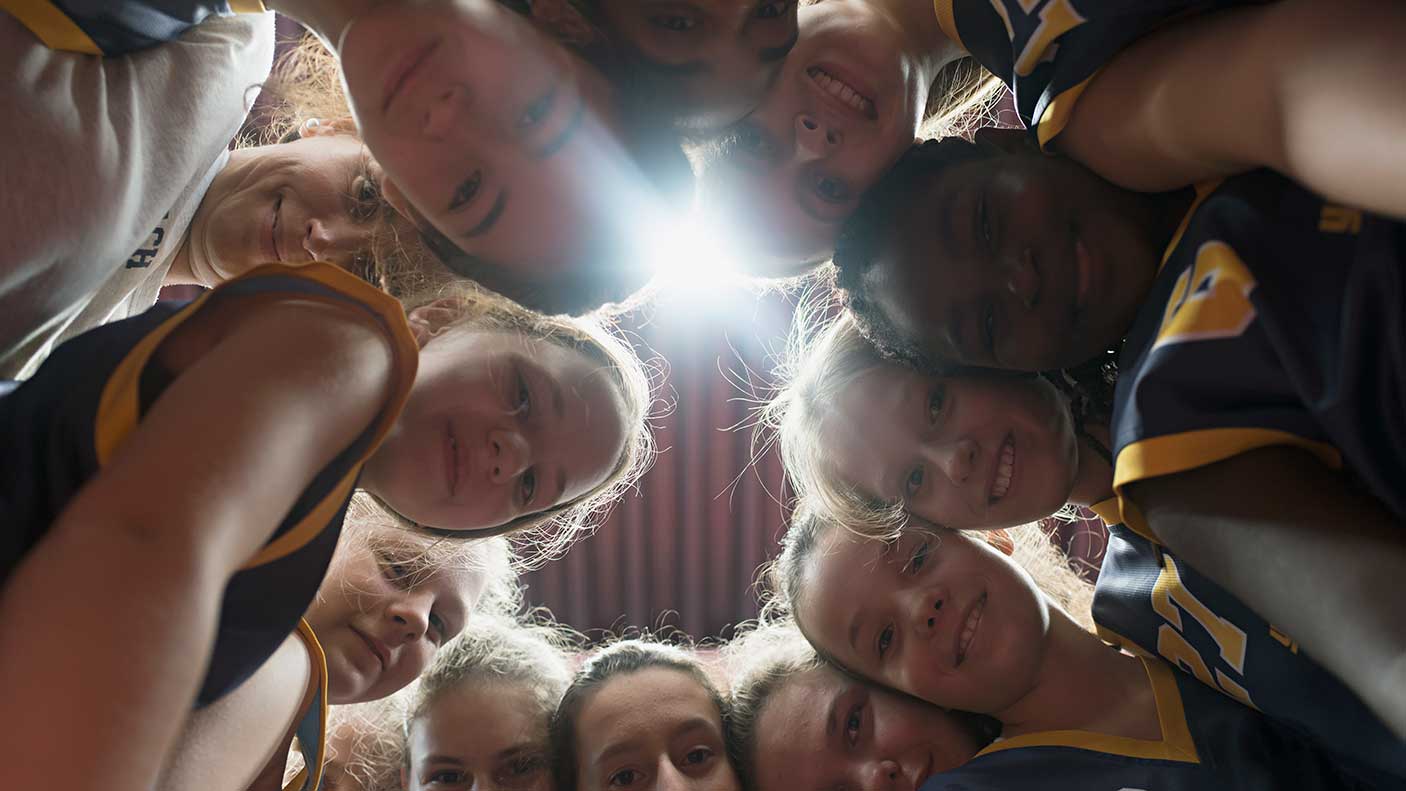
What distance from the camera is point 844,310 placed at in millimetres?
1171

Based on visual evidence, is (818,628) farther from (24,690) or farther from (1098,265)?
(24,690)

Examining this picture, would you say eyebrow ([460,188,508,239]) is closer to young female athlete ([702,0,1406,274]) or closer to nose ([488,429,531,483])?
nose ([488,429,531,483])

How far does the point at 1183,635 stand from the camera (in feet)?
3.19

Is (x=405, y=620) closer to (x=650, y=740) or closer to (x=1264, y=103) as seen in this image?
(x=650, y=740)

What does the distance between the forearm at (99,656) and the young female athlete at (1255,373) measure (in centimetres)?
62

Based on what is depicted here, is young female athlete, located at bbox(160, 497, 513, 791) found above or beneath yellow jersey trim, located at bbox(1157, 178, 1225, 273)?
beneath

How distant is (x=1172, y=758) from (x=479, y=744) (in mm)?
702

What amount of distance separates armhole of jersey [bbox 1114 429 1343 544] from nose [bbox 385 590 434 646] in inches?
29.3

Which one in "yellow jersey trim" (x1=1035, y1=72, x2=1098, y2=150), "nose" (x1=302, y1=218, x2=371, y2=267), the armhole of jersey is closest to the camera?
the armhole of jersey

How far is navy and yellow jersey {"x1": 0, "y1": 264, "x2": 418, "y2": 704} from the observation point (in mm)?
674

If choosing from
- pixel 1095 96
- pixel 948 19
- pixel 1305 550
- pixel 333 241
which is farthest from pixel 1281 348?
pixel 333 241

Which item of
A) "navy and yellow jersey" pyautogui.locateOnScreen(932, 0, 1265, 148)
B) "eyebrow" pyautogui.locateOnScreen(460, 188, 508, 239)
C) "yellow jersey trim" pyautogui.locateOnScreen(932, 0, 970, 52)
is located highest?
"navy and yellow jersey" pyautogui.locateOnScreen(932, 0, 1265, 148)

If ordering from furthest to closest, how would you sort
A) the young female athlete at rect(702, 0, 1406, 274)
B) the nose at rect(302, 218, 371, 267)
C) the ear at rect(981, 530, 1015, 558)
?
1. the ear at rect(981, 530, 1015, 558)
2. the nose at rect(302, 218, 371, 267)
3. the young female athlete at rect(702, 0, 1406, 274)

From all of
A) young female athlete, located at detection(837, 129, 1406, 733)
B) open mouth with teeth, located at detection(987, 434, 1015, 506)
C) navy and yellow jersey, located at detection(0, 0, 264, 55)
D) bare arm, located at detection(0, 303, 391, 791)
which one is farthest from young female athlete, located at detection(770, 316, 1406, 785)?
navy and yellow jersey, located at detection(0, 0, 264, 55)
